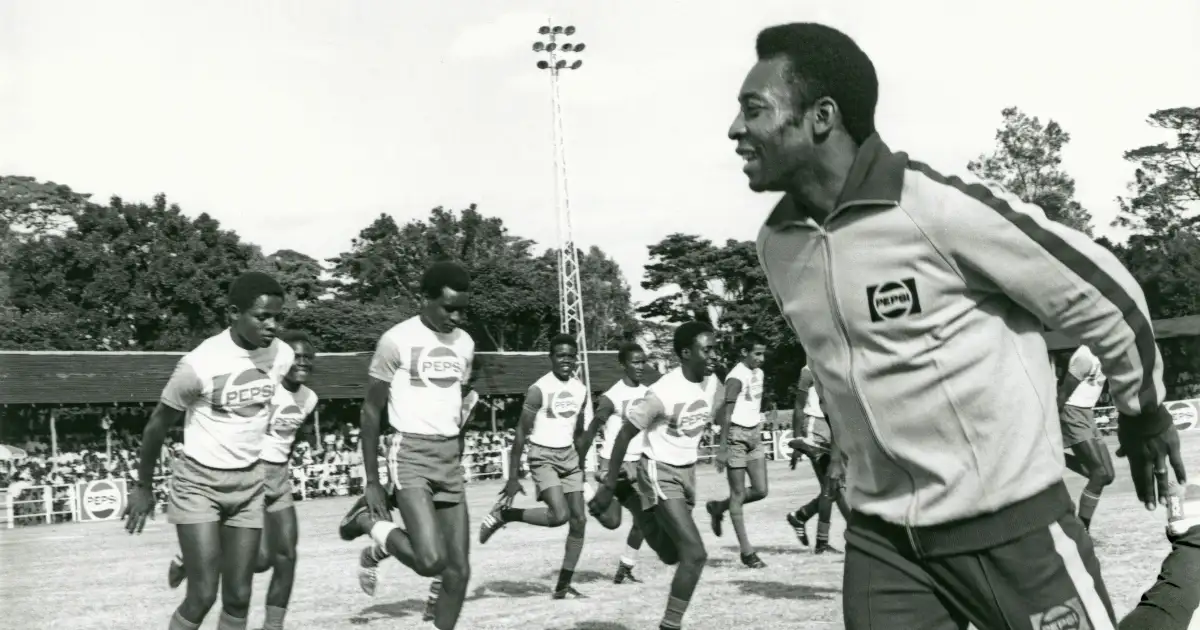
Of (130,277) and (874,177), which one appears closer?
(874,177)

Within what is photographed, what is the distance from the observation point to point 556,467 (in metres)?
13.4

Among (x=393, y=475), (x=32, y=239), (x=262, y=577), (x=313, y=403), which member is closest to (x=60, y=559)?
(x=262, y=577)

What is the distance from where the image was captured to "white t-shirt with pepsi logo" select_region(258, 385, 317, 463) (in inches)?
397

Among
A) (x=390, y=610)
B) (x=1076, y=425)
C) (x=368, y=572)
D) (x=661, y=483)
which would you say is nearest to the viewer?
(x=661, y=483)

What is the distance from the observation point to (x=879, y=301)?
10.3 ft

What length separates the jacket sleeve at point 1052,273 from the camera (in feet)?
9.79

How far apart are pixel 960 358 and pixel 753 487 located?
1194 centimetres

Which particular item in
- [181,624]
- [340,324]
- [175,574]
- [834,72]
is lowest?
[181,624]

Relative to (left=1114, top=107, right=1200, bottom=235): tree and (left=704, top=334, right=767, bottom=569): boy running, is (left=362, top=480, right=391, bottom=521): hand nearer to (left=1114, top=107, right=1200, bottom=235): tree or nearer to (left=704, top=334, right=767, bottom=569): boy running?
(left=704, top=334, right=767, bottom=569): boy running

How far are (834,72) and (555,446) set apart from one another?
33.9 feet

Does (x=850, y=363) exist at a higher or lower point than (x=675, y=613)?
higher

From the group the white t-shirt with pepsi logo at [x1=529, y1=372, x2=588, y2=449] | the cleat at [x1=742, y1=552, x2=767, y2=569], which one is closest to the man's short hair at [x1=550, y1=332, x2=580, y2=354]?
the white t-shirt with pepsi logo at [x1=529, y1=372, x2=588, y2=449]

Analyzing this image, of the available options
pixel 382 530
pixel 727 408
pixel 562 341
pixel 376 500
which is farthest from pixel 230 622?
pixel 727 408

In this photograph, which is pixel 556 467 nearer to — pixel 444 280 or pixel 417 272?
pixel 444 280
